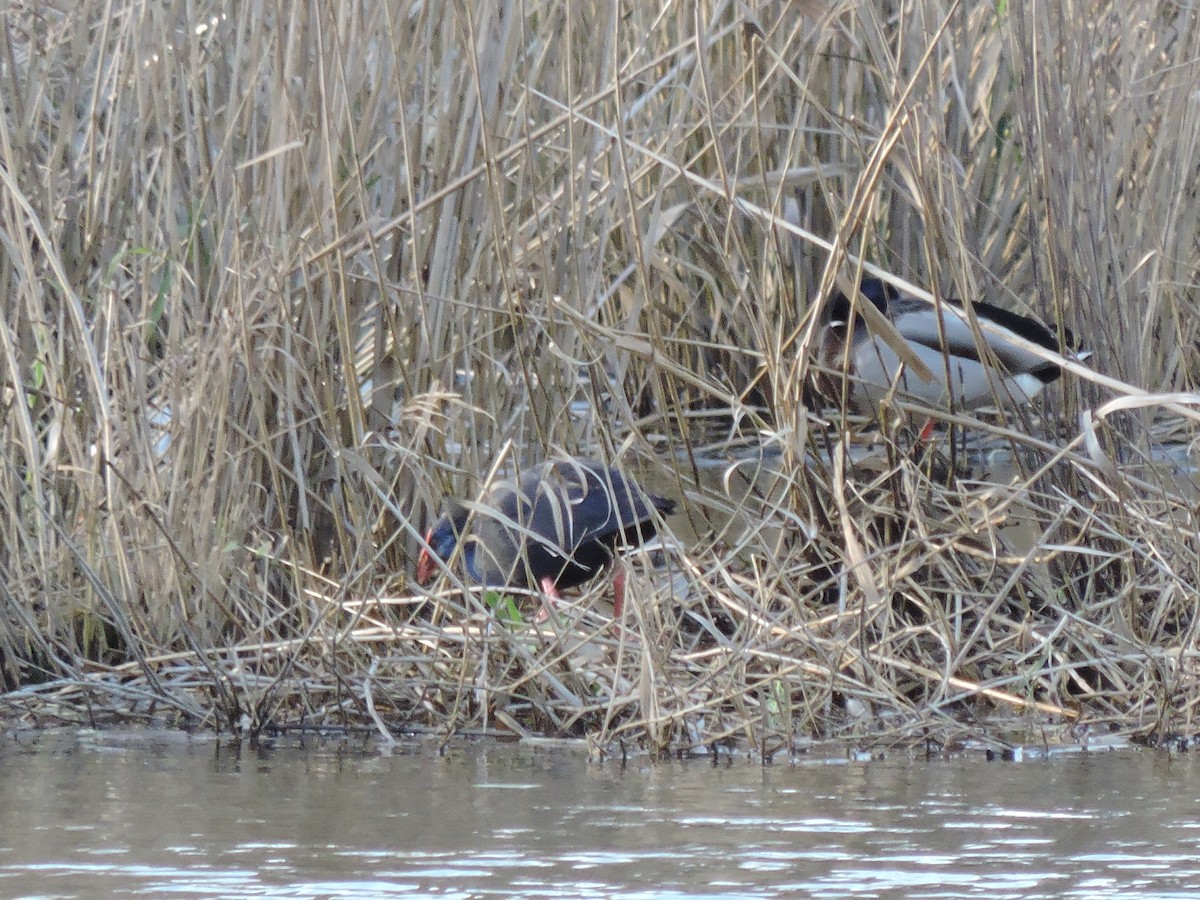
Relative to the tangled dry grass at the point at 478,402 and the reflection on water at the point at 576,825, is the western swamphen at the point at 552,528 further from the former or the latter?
the reflection on water at the point at 576,825

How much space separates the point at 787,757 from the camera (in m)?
2.87

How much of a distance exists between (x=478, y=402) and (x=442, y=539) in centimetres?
25

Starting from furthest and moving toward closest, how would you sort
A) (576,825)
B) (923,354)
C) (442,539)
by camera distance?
(923,354)
(442,539)
(576,825)

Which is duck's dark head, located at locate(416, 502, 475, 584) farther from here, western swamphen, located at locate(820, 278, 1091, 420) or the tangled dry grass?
western swamphen, located at locate(820, 278, 1091, 420)

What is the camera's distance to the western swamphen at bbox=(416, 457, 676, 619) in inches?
137

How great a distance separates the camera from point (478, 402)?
3.65 meters

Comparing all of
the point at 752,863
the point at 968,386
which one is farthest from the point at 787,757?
the point at 968,386

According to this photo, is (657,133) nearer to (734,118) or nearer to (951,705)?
(734,118)

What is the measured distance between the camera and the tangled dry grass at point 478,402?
10.2ft

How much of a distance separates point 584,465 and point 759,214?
1.78 feet

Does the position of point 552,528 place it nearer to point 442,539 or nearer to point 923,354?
point 442,539

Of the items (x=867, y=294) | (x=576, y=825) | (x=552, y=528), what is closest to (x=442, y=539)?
(x=552, y=528)

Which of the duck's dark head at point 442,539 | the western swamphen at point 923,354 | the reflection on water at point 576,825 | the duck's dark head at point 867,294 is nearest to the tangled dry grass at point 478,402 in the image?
the duck's dark head at point 442,539

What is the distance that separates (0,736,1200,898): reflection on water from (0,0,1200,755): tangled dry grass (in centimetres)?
19
